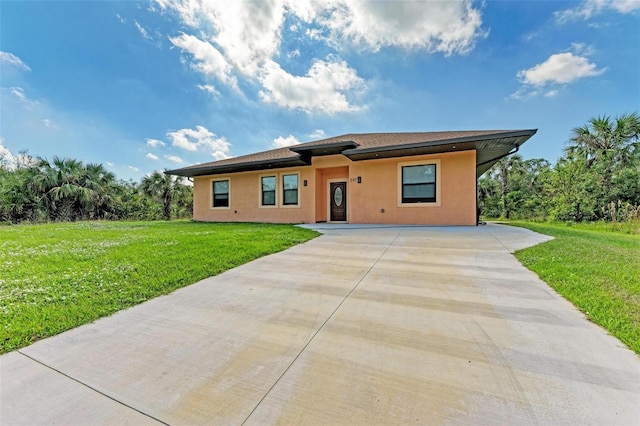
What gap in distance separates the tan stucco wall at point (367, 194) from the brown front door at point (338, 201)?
12.1 inches

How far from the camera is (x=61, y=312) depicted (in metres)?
2.49

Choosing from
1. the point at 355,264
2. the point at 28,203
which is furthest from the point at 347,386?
Result: the point at 28,203

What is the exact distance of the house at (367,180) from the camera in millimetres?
9078

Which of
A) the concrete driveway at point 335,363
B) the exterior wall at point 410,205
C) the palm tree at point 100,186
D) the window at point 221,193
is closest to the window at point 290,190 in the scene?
the exterior wall at point 410,205

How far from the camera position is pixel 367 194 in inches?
416

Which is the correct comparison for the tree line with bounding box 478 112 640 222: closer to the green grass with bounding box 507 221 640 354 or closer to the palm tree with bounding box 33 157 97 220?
the green grass with bounding box 507 221 640 354

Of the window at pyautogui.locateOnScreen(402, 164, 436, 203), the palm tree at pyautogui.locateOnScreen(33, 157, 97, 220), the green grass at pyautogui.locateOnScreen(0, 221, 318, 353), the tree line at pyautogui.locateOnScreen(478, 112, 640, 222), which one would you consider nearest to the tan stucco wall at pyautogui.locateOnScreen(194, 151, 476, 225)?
the window at pyautogui.locateOnScreen(402, 164, 436, 203)

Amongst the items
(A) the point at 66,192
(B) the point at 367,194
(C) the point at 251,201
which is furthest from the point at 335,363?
(A) the point at 66,192

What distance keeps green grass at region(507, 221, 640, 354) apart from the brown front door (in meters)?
7.34

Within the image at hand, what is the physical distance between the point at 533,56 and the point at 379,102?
639 cm

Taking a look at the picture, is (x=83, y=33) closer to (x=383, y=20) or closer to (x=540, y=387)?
(x=383, y=20)

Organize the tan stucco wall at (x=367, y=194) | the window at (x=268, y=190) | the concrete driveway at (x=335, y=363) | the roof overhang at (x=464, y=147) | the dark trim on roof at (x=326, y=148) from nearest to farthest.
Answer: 1. the concrete driveway at (x=335, y=363)
2. the roof overhang at (x=464, y=147)
3. the tan stucco wall at (x=367, y=194)
4. the dark trim on roof at (x=326, y=148)
5. the window at (x=268, y=190)

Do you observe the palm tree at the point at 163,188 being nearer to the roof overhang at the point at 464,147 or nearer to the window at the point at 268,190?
the window at the point at 268,190

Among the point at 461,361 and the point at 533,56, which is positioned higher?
the point at 533,56
